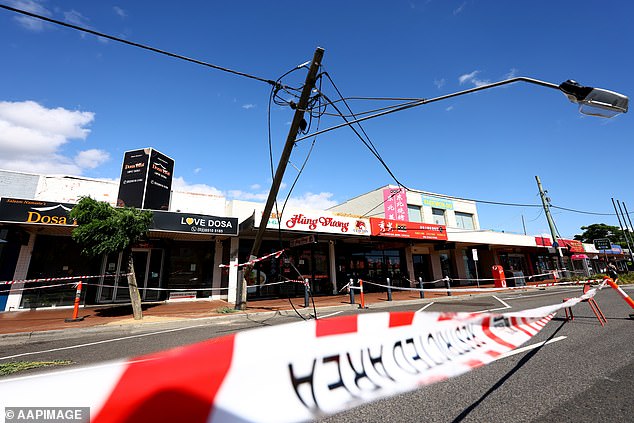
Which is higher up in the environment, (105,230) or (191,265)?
(105,230)

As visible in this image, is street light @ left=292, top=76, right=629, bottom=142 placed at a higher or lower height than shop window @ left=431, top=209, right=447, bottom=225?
lower

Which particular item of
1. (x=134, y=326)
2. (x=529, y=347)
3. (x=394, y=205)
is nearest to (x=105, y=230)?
(x=134, y=326)

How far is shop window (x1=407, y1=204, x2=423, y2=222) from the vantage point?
88.8ft

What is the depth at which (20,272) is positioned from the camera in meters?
11.4

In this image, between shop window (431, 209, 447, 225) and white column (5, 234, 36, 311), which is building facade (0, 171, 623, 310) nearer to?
white column (5, 234, 36, 311)

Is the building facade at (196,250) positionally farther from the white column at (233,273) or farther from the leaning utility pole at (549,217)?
the leaning utility pole at (549,217)

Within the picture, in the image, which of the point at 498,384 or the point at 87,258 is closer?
the point at 498,384

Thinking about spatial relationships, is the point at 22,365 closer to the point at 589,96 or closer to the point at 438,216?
the point at 589,96

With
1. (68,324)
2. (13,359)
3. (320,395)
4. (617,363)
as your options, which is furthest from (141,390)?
(68,324)

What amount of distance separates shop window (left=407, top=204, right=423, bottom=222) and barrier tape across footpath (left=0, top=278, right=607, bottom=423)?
1044 inches

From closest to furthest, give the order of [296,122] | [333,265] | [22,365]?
[22,365], [296,122], [333,265]

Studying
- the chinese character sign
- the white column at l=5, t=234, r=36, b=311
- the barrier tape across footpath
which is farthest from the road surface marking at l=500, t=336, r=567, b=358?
the chinese character sign

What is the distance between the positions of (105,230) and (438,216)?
2722 cm

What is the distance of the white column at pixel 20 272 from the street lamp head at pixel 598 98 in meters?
17.6
